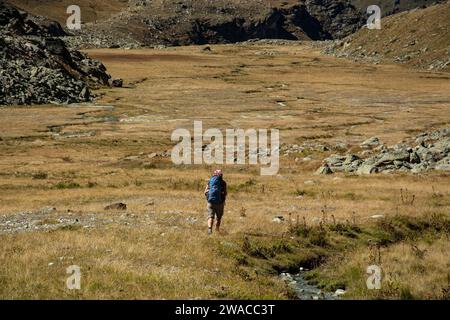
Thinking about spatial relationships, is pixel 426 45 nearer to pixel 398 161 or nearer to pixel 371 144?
pixel 371 144

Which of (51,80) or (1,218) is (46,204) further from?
(51,80)

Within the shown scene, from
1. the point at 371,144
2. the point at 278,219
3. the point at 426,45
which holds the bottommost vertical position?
the point at 371,144

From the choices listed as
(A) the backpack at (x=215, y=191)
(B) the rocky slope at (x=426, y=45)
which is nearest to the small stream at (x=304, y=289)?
(A) the backpack at (x=215, y=191)

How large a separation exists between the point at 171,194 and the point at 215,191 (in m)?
14.5

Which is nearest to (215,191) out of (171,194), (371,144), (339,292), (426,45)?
(339,292)

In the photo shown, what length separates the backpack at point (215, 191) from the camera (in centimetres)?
2162

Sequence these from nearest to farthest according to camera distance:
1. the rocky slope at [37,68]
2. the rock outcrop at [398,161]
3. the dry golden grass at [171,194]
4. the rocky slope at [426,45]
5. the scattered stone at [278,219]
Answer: the dry golden grass at [171,194], the scattered stone at [278,219], the rock outcrop at [398,161], the rocky slope at [37,68], the rocky slope at [426,45]

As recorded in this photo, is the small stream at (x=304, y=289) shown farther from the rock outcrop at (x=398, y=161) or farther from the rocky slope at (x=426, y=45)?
the rocky slope at (x=426, y=45)

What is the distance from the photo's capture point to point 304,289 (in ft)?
59.9

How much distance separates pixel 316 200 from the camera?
32594 mm

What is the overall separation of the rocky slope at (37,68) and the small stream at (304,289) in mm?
84165

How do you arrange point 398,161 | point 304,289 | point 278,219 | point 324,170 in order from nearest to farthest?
point 304,289
point 278,219
point 398,161
point 324,170

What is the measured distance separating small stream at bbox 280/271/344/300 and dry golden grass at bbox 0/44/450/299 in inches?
22.9

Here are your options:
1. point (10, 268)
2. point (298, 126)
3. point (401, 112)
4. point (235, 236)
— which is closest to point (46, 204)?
point (235, 236)
